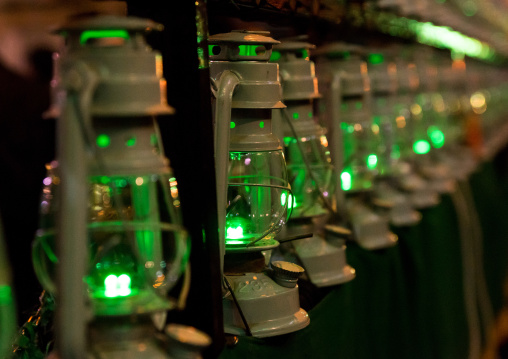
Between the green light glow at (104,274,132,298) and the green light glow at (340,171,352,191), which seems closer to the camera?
the green light glow at (104,274,132,298)

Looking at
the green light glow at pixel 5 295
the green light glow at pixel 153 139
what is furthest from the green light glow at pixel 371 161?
the green light glow at pixel 5 295

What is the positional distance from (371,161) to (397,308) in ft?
1.06

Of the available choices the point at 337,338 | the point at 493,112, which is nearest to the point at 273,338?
the point at 337,338

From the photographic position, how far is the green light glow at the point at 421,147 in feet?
6.90

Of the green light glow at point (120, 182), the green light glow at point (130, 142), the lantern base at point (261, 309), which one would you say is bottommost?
the lantern base at point (261, 309)

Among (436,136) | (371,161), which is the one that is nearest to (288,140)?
(371,161)

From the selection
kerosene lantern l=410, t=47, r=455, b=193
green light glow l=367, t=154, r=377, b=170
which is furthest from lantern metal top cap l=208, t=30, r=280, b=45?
kerosene lantern l=410, t=47, r=455, b=193

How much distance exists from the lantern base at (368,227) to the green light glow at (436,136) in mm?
754

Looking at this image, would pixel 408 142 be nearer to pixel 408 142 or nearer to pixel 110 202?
pixel 408 142

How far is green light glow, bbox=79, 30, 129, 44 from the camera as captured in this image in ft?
2.21

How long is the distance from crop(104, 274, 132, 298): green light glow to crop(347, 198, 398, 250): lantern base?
82 cm

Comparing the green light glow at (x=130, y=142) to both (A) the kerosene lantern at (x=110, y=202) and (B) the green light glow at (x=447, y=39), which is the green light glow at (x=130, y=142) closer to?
(A) the kerosene lantern at (x=110, y=202)

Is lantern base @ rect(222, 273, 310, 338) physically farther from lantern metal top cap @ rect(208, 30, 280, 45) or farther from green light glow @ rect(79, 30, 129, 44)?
green light glow @ rect(79, 30, 129, 44)

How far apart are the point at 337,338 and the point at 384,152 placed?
0.66 m
